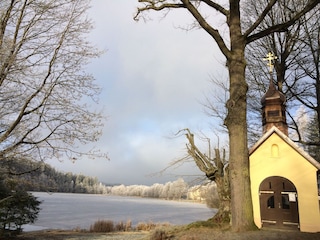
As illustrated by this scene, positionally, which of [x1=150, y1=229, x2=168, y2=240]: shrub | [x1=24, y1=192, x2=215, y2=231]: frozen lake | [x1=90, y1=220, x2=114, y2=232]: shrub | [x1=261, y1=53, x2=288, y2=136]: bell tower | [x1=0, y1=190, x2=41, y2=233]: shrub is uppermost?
[x1=261, y1=53, x2=288, y2=136]: bell tower

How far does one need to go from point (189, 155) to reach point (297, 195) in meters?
4.75

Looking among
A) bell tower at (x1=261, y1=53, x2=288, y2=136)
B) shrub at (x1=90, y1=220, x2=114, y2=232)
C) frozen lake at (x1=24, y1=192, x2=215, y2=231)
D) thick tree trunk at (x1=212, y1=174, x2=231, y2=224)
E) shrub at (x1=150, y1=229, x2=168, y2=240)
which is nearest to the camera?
shrub at (x1=150, y1=229, x2=168, y2=240)

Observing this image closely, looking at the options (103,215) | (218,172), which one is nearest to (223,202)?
(218,172)

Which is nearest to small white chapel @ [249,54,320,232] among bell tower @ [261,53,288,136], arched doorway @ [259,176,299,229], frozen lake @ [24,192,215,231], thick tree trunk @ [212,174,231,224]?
arched doorway @ [259,176,299,229]

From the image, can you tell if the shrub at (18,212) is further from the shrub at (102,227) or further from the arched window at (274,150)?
the arched window at (274,150)

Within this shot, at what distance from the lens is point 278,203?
40.0 feet

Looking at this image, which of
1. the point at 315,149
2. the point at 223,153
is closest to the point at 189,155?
the point at 223,153

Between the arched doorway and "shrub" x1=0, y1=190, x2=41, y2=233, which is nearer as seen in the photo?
the arched doorway

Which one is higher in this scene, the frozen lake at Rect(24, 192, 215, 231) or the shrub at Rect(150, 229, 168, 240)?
the shrub at Rect(150, 229, 168, 240)

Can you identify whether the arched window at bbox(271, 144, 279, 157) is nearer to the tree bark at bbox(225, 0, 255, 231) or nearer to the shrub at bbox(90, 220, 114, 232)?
the tree bark at bbox(225, 0, 255, 231)

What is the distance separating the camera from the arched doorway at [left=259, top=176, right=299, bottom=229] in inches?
467

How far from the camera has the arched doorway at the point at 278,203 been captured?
38.9 feet

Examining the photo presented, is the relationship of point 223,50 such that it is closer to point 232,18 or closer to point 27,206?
point 232,18

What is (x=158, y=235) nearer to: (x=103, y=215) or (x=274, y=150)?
(x=274, y=150)
